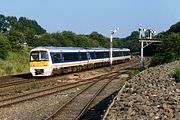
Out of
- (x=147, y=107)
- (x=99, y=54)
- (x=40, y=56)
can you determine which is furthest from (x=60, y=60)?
(x=147, y=107)

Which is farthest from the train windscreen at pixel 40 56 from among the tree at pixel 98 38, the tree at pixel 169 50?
the tree at pixel 98 38

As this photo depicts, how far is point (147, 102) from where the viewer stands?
15062mm

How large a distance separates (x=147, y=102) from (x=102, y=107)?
9.66ft

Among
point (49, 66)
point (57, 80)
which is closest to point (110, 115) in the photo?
point (57, 80)

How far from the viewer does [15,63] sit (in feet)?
164

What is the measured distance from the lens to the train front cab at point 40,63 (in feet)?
117

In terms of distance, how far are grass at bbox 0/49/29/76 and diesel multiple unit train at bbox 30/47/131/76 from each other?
573 centimetres

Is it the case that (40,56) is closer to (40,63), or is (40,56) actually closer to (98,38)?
(40,63)

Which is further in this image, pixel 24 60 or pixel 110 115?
pixel 24 60

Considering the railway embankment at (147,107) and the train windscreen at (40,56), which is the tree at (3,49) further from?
the railway embankment at (147,107)

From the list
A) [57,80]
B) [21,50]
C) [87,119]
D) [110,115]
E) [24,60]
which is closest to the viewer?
[110,115]

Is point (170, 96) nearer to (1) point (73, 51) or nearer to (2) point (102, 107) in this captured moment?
(2) point (102, 107)

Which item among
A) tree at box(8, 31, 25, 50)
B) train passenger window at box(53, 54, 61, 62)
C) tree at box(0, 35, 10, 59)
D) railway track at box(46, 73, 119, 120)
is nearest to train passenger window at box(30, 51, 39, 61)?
train passenger window at box(53, 54, 61, 62)

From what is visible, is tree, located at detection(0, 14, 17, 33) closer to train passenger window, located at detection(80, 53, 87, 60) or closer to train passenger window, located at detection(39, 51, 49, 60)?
train passenger window, located at detection(80, 53, 87, 60)
